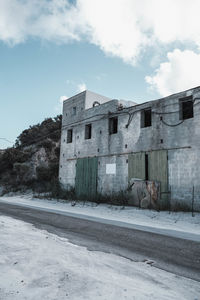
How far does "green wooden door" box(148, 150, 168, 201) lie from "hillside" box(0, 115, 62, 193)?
1007 cm

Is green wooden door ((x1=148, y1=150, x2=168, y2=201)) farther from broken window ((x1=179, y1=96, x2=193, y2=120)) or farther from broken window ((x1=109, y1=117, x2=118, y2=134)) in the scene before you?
broken window ((x1=109, y1=117, x2=118, y2=134))

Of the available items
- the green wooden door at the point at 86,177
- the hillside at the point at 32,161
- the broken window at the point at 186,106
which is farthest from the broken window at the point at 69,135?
the broken window at the point at 186,106

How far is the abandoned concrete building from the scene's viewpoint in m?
11.9

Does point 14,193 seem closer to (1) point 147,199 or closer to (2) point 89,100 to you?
(2) point 89,100

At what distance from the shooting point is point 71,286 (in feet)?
9.16

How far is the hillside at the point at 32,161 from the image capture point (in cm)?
2567

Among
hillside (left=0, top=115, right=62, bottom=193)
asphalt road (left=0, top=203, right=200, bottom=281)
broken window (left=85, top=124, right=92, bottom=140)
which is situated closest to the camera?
asphalt road (left=0, top=203, right=200, bottom=281)

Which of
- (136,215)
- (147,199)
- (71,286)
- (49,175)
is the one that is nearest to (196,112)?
(147,199)

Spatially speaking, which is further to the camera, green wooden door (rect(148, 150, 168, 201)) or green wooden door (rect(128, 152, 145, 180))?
green wooden door (rect(128, 152, 145, 180))

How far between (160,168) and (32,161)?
802 inches

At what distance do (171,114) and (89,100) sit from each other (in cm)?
878

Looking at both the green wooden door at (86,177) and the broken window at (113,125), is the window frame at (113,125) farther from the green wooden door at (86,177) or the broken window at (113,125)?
the green wooden door at (86,177)

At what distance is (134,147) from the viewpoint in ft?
47.4

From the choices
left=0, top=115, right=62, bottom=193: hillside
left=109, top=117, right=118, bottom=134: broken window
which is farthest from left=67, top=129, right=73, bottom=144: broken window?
left=109, top=117, right=118, bottom=134: broken window
